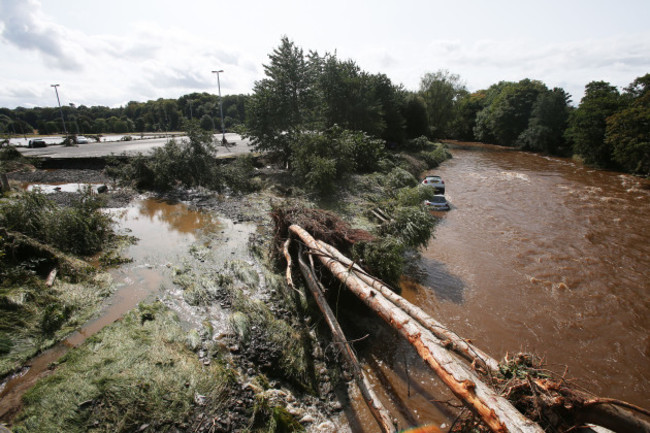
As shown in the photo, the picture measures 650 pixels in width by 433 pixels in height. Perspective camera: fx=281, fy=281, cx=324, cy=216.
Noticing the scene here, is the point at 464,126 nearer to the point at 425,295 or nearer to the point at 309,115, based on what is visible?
the point at 309,115

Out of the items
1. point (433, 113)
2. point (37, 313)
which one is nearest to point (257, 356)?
point (37, 313)

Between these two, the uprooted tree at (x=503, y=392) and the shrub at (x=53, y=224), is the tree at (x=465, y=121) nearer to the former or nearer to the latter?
the shrub at (x=53, y=224)

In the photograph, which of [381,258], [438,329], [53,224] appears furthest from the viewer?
[53,224]

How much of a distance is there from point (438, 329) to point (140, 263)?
9.16 m

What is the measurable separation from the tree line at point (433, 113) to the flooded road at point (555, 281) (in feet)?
32.4

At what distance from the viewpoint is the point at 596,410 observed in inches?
129

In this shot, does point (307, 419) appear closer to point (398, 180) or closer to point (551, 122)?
point (398, 180)

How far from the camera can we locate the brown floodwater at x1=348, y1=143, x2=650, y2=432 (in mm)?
A: 6195

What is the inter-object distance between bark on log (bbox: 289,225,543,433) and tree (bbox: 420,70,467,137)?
1901 inches

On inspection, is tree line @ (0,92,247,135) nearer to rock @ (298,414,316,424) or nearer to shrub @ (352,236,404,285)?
shrub @ (352,236,404,285)

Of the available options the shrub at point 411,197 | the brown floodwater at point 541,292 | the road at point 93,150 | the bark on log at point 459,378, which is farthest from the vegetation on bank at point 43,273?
the road at point 93,150

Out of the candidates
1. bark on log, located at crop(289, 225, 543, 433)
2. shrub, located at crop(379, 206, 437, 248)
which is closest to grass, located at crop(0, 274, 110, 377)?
bark on log, located at crop(289, 225, 543, 433)

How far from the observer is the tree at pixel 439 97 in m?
47.7

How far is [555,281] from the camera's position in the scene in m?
9.92
